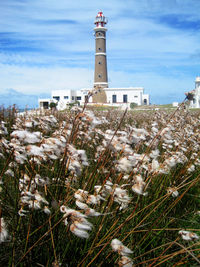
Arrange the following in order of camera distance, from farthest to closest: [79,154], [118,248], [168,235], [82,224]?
[168,235], [79,154], [118,248], [82,224]

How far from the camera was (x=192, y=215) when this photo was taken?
3.42 meters

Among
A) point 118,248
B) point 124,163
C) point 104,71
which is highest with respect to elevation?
point 104,71

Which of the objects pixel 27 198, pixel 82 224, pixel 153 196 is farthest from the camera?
pixel 153 196

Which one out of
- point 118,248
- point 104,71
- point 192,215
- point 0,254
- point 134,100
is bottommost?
point 192,215

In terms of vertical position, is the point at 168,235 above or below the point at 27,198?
below

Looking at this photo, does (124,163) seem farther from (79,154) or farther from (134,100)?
(134,100)

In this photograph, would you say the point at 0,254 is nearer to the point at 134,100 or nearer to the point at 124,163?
the point at 124,163

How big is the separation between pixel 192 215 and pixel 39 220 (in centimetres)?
217

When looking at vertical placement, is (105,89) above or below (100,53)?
below

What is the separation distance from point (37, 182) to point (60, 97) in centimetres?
6197

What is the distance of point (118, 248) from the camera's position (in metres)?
1.41

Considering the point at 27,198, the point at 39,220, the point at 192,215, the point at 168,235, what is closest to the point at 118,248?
the point at 27,198

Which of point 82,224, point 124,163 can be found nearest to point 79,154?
point 124,163

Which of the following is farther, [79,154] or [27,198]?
Answer: [79,154]
